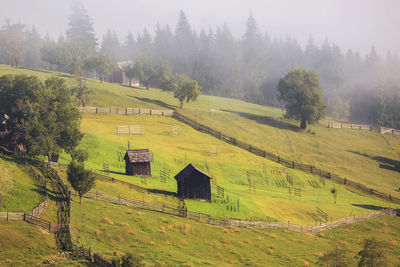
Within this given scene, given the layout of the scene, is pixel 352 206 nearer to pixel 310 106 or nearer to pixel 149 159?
pixel 149 159

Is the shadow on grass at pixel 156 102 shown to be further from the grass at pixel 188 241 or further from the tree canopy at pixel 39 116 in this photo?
the grass at pixel 188 241

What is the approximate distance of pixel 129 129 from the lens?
3477 inches

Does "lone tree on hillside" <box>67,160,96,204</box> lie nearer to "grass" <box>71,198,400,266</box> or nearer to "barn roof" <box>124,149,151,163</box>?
"grass" <box>71,198,400,266</box>

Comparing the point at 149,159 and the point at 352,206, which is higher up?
the point at 149,159

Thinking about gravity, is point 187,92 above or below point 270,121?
above

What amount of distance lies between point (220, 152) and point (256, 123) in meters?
34.8

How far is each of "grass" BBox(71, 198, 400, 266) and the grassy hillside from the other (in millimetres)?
39447

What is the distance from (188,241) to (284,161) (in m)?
47.7

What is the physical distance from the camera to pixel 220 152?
86.4 meters

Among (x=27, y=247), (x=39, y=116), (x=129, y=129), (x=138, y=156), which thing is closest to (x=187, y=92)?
(x=129, y=129)

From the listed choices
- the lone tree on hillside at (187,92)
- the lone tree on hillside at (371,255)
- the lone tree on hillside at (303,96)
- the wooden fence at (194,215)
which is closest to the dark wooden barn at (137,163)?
the wooden fence at (194,215)

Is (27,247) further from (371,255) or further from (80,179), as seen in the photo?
(371,255)

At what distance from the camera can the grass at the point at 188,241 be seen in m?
38.7

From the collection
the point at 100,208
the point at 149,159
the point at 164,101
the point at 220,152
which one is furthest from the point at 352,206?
the point at 164,101
